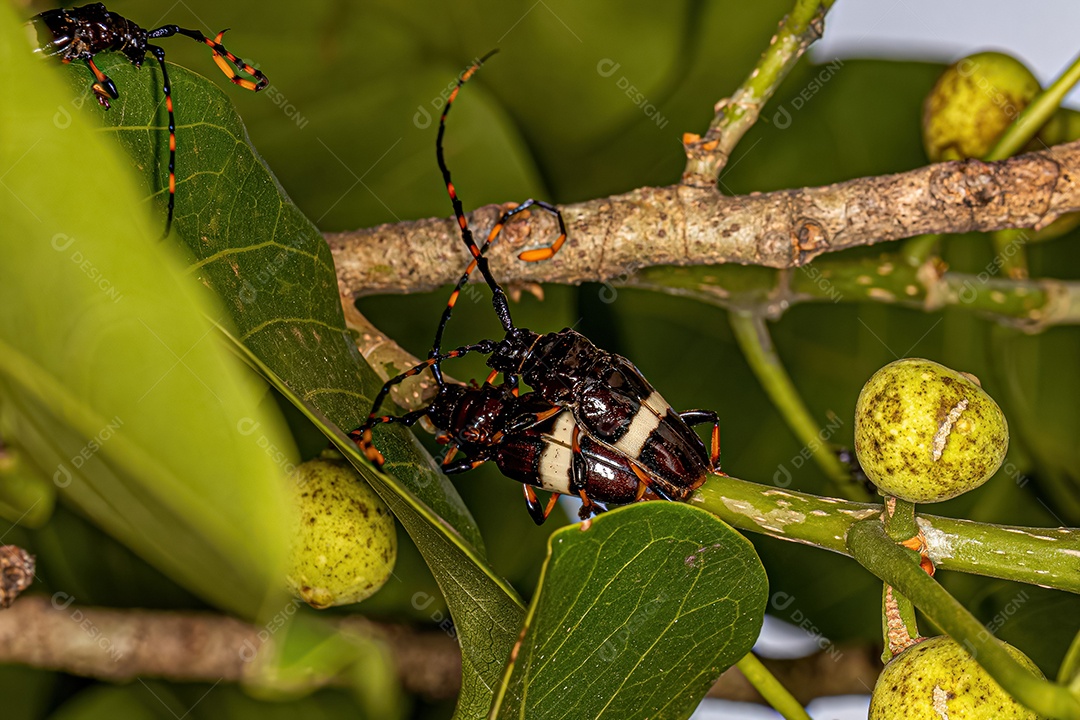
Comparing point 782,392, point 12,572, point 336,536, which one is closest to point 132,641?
point 12,572

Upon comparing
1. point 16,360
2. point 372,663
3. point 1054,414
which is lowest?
point 1054,414

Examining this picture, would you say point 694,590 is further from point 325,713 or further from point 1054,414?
point 1054,414

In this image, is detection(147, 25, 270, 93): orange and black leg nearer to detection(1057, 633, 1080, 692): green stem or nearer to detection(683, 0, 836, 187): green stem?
detection(683, 0, 836, 187): green stem

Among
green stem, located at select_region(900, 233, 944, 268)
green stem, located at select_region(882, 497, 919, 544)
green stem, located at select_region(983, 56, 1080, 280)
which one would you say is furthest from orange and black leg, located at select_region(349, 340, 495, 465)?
green stem, located at select_region(983, 56, 1080, 280)

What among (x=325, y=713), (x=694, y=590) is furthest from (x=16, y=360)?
(x=325, y=713)

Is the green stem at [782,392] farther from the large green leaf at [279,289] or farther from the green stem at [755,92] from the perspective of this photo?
the large green leaf at [279,289]

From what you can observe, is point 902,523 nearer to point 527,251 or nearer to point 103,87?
point 527,251
